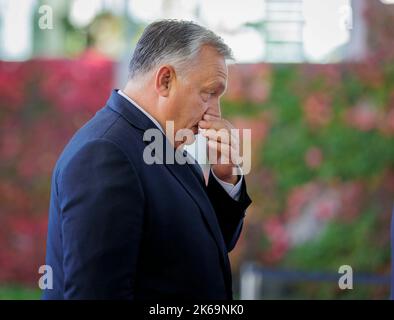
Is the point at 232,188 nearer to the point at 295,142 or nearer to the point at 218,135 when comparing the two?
the point at 218,135

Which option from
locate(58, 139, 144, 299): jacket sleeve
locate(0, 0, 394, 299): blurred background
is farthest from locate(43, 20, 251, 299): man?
locate(0, 0, 394, 299): blurred background

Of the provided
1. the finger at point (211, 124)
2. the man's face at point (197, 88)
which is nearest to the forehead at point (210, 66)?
the man's face at point (197, 88)

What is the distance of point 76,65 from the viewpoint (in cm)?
732

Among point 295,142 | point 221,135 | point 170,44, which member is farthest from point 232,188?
point 295,142

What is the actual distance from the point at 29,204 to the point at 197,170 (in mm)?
5247

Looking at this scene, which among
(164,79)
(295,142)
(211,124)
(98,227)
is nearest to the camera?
(98,227)

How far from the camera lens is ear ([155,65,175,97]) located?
81.5 inches

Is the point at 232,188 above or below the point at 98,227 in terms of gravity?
above

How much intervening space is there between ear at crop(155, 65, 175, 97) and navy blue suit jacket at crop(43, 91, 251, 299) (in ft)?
0.29

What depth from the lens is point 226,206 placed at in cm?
239

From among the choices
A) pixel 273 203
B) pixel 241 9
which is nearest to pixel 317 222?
pixel 273 203

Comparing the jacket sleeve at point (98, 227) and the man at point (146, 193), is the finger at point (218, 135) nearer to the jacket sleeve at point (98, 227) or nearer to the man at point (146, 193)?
the man at point (146, 193)

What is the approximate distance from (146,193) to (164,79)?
375mm

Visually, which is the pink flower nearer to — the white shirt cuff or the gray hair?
the white shirt cuff
